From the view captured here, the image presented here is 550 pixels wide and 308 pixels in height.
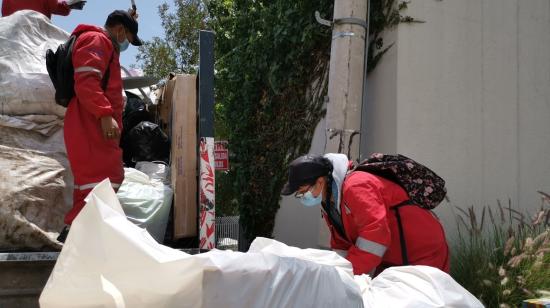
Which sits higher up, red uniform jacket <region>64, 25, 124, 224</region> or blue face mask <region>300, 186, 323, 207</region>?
red uniform jacket <region>64, 25, 124, 224</region>

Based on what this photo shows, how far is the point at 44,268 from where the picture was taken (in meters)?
2.72

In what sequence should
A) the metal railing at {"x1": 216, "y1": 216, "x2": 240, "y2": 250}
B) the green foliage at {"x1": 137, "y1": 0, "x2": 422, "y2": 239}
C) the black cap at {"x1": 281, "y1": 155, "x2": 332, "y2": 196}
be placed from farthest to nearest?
the green foliage at {"x1": 137, "y1": 0, "x2": 422, "y2": 239}
the metal railing at {"x1": 216, "y1": 216, "x2": 240, "y2": 250}
the black cap at {"x1": 281, "y1": 155, "x2": 332, "y2": 196}

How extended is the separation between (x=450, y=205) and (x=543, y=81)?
1538 millimetres

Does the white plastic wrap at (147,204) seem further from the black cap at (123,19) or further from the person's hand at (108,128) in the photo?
the black cap at (123,19)

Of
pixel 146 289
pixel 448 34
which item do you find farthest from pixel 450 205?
pixel 146 289

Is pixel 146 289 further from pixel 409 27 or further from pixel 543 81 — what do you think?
pixel 543 81

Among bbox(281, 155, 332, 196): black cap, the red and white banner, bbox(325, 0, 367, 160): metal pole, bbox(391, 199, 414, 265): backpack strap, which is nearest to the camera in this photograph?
bbox(391, 199, 414, 265): backpack strap

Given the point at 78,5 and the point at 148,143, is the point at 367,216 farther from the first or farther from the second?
the point at 78,5

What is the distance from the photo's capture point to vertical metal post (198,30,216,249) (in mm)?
3232

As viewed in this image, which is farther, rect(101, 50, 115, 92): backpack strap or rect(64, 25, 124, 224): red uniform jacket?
rect(101, 50, 115, 92): backpack strap

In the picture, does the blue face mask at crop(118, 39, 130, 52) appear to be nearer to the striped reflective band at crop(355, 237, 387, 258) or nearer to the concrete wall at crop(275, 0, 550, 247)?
the concrete wall at crop(275, 0, 550, 247)

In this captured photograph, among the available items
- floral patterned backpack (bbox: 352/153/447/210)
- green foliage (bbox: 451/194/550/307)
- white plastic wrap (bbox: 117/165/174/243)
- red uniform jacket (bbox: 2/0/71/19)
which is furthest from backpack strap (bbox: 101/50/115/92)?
green foliage (bbox: 451/194/550/307)

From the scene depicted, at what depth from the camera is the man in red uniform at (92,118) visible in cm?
325

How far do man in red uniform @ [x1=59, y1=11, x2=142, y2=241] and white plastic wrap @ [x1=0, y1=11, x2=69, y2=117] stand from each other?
28 centimetres
